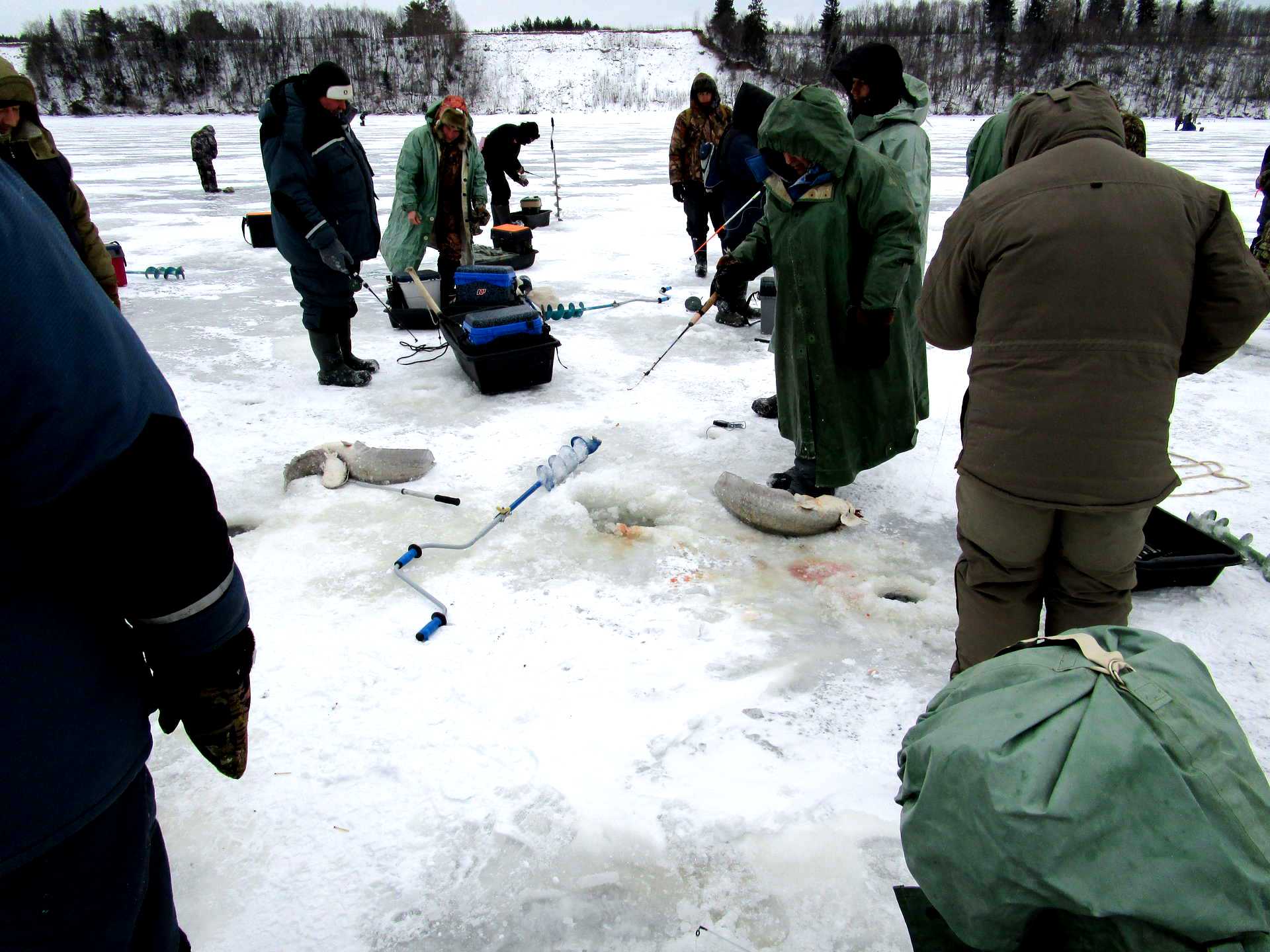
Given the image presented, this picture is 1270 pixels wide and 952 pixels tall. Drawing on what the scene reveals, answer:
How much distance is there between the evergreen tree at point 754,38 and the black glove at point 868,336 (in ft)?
177

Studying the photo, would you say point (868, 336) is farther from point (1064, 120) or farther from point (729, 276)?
point (1064, 120)

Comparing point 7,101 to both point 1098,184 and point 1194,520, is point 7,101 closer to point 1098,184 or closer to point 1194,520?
point 1098,184

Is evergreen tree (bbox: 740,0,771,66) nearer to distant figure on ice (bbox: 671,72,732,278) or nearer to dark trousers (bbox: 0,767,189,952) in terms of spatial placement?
distant figure on ice (bbox: 671,72,732,278)

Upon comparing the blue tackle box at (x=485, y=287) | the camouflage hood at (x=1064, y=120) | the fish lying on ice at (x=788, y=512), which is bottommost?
the fish lying on ice at (x=788, y=512)

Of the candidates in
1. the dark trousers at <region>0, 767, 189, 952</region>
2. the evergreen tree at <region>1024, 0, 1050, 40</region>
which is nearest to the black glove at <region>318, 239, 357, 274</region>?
the dark trousers at <region>0, 767, 189, 952</region>

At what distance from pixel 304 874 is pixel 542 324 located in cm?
364

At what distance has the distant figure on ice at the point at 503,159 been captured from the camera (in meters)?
9.01

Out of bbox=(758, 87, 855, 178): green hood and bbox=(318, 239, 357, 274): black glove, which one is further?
bbox=(318, 239, 357, 274): black glove

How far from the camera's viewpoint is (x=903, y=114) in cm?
356

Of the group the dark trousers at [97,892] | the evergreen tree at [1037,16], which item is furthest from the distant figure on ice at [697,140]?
the evergreen tree at [1037,16]

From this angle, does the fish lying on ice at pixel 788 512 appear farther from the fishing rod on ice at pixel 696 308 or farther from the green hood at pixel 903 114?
the green hood at pixel 903 114

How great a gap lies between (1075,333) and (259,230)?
9157 millimetres

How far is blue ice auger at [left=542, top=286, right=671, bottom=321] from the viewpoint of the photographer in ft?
21.0

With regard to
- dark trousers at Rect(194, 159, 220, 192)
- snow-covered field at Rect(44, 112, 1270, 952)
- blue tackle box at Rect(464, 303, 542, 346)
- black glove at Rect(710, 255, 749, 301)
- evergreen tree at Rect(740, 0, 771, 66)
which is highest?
evergreen tree at Rect(740, 0, 771, 66)
